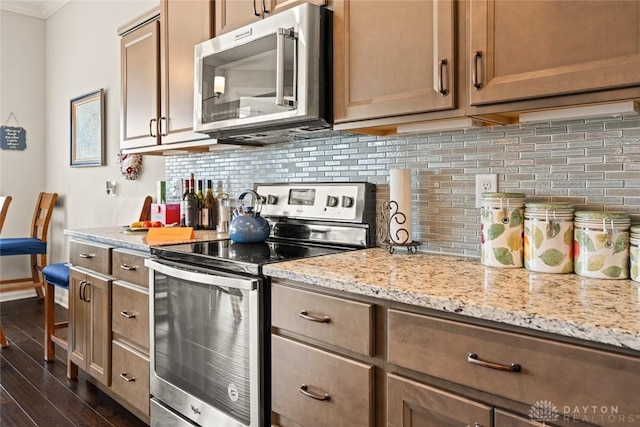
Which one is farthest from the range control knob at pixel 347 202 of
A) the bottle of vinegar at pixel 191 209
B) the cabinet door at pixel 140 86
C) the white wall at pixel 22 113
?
the white wall at pixel 22 113

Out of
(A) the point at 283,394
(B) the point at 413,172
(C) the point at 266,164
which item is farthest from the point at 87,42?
(A) the point at 283,394

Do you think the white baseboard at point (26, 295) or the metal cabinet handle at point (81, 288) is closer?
the metal cabinet handle at point (81, 288)

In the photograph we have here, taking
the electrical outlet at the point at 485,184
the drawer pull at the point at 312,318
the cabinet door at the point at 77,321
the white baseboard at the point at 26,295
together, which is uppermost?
the electrical outlet at the point at 485,184

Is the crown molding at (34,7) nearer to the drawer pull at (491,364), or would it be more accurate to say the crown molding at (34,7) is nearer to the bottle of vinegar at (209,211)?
the bottle of vinegar at (209,211)

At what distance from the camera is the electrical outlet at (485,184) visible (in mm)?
1593

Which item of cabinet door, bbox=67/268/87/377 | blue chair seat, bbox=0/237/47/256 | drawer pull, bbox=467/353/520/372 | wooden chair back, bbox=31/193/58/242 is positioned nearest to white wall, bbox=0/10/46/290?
wooden chair back, bbox=31/193/58/242

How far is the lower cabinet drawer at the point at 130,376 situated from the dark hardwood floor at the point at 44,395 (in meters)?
0.16

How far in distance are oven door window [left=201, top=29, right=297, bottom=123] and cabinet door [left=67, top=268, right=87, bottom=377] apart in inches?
50.8

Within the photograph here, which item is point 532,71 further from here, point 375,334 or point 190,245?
point 190,245

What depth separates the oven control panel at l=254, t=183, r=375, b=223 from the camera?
1.92 metres

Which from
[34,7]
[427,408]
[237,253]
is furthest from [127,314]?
[34,7]

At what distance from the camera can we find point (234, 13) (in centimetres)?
208

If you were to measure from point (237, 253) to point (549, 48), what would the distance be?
1219 mm

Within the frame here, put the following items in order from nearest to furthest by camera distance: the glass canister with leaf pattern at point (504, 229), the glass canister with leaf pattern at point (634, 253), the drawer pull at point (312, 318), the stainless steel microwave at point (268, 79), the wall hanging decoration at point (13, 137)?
the glass canister with leaf pattern at point (634, 253), the drawer pull at point (312, 318), the glass canister with leaf pattern at point (504, 229), the stainless steel microwave at point (268, 79), the wall hanging decoration at point (13, 137)
